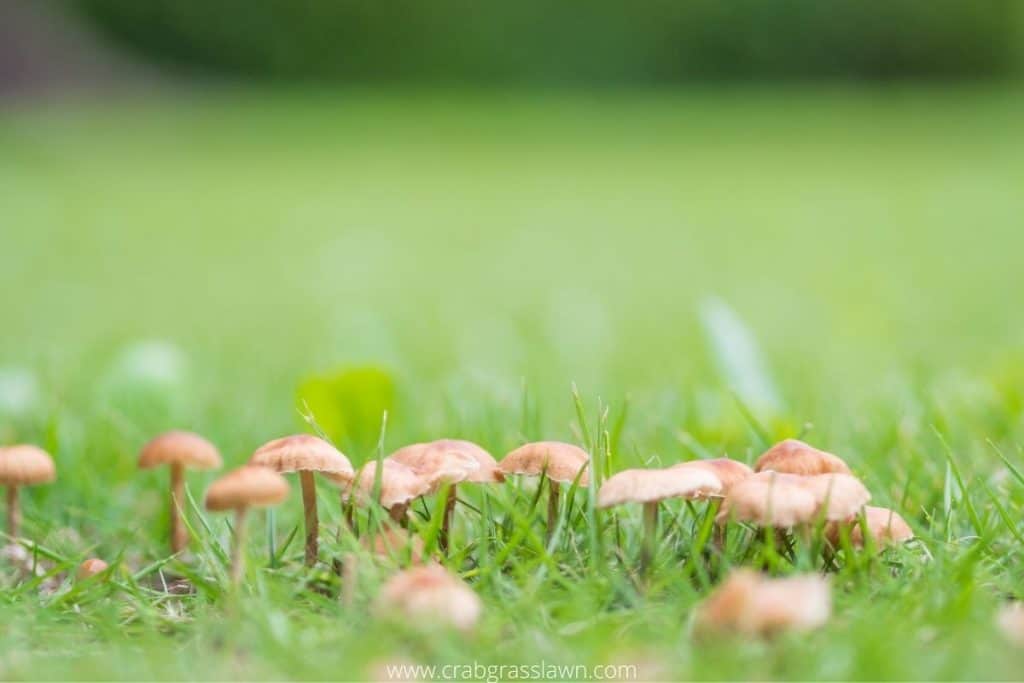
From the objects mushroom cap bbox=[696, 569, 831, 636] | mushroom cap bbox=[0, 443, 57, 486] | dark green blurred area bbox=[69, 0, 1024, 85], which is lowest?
mushroom cap bbox=[696, 569, 831, 636]

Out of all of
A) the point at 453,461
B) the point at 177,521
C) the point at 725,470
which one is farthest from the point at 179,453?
the point at 725,470

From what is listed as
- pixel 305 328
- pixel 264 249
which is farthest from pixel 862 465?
pixel 264 249

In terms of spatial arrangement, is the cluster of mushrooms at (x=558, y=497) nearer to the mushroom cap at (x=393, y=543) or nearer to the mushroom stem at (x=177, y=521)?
the mushroom cap at (x=393, y=543)

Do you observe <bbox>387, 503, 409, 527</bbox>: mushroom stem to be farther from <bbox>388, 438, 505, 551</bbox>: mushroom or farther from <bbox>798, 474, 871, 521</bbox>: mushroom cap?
<bbox>798, 474, 871, 521</bbox>: mushroom cap

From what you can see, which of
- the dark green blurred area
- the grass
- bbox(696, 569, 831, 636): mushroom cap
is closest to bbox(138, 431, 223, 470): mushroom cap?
the grass

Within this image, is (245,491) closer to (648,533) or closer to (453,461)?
(453,461)

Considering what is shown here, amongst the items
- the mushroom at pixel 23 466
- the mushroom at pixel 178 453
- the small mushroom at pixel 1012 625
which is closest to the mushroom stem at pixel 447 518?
the mushroom at pixel 178 453
